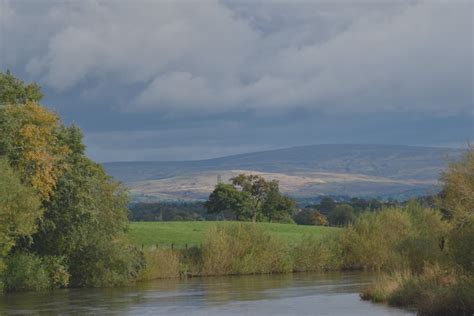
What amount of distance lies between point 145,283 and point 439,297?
42.9 metres

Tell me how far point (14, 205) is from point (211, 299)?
14.0 metres

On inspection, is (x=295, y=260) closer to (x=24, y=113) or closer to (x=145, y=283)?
(x=145, y=283)

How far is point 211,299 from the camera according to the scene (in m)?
63.2

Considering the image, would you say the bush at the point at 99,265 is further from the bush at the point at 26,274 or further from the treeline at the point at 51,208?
the bush at the point at 26,274

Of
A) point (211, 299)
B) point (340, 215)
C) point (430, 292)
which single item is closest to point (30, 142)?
point (211, 299)

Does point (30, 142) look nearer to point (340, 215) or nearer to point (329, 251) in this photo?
point (329, 251)

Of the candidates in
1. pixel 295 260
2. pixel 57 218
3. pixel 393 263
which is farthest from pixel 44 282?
pixel 295 260

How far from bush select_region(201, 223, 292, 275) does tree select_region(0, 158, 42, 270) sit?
1277 inches

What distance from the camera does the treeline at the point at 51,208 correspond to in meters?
65.9

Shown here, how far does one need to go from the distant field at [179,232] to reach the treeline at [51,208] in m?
25.9

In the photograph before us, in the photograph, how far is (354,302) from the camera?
5722cm

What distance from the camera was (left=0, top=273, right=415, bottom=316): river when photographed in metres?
53.7

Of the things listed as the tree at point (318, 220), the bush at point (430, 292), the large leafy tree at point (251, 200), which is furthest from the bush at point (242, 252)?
the tree at point (318, 220)

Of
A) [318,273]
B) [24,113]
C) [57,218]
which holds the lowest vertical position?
[318,273]
